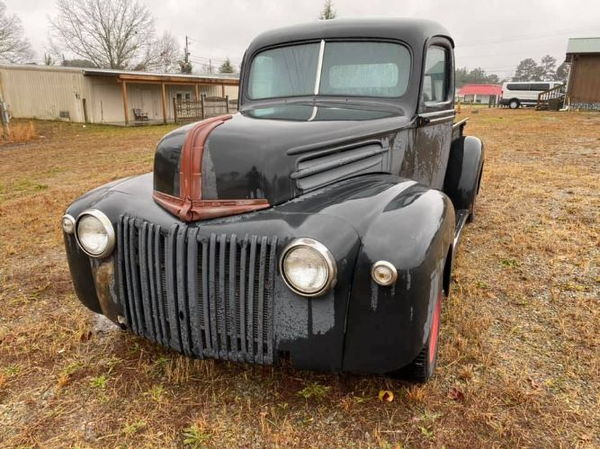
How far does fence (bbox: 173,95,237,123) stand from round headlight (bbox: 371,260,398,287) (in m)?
22.1

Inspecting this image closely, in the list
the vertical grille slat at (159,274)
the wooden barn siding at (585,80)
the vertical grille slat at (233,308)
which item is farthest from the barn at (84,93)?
the wooden barn siding at (585,80)

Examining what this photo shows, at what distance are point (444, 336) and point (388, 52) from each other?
200 cm

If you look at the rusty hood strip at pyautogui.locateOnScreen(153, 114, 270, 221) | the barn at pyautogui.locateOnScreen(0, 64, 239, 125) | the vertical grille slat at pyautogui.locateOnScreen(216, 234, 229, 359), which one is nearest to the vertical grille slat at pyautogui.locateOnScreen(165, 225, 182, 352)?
the rusty hood strip at pyautogui.locateOnScreen(153, 114, 270, 221)

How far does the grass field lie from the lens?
197 centimetres

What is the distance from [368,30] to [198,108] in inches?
848

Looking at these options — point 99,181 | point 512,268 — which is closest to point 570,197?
point 512,268

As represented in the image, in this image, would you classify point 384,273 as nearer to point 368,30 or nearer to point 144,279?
point 144,279

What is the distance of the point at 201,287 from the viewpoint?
1943 mm

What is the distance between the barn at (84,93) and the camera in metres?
19.9

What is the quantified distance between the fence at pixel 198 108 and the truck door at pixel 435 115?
19962mm

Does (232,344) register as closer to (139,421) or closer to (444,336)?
(139,421)

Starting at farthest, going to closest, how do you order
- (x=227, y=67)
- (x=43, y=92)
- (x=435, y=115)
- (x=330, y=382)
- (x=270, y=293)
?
(x=227, y=67), (x=43, y=92), (x=435, y=115), (x=330, y=382), (x=270, y=293)

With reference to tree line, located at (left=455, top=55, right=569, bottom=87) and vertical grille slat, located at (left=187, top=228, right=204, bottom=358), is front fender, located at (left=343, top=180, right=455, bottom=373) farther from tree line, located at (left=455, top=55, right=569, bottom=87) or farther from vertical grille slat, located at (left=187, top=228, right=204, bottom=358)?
tree line, located at (left=455, top=55, right=569, bottom=87)

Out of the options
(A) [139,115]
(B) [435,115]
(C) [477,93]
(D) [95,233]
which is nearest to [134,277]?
(D) [95,233]
